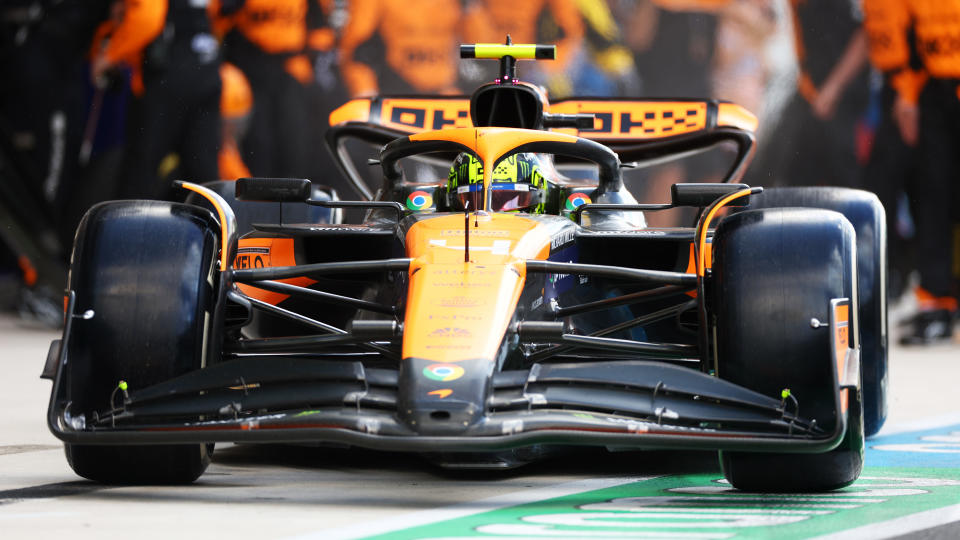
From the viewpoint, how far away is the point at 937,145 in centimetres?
1312

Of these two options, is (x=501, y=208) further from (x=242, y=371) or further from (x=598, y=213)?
(x=242, y=371)

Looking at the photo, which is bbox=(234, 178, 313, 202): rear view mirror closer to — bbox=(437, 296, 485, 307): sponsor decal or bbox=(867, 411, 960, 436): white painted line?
bbox=(437, 296, 485, 307): sponsor decal

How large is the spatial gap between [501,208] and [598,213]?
1.81 ft

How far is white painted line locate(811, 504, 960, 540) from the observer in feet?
12.5

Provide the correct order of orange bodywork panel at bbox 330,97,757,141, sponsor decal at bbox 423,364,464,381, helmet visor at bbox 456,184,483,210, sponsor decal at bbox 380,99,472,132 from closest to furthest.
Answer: sponsor decal at bbox 423,364,464,381 < helmet visor at bbox 456,184,483,210 < orange bodywork panel at bbox 330,97,757,141 < sponsor decal at bbox 380,99,472,132

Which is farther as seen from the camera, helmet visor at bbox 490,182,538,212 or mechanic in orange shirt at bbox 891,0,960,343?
mechanic in orange shirt at bbox 891,0,960,343

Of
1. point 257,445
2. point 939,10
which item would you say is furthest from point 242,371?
point 939,10

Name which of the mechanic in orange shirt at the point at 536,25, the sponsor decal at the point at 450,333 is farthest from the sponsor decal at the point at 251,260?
the mechanic in orange shirt at the point at 536,25

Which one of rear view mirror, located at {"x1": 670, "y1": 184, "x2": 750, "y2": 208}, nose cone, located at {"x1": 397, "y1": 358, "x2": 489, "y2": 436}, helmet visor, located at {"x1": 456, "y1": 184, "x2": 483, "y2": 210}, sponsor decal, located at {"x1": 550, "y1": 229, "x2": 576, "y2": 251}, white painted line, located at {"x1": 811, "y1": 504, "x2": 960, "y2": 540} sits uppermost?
helmet visor, located at {"x1": 456, "y1": 184, "x2": 483, "y2": 210}

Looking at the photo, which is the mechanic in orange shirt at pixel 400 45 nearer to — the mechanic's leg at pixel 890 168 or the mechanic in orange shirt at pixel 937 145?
the mechanic's leg at pixel 890 168

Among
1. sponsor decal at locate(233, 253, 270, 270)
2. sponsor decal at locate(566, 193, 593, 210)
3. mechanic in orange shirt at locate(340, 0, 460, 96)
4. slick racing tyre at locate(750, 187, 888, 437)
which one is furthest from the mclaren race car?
mechanic in orange shirt at locate(340, 0, 460, 96)

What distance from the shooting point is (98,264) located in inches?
186

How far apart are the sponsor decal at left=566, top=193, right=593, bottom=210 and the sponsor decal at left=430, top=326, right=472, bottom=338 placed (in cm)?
191

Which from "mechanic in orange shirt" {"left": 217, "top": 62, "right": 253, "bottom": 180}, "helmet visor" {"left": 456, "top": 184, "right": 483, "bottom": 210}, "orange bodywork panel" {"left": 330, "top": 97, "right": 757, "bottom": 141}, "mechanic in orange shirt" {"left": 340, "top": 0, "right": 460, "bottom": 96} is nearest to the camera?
"helmet visor" {"left": 456, "top": 184, "right": 483, "bottom": 210}
